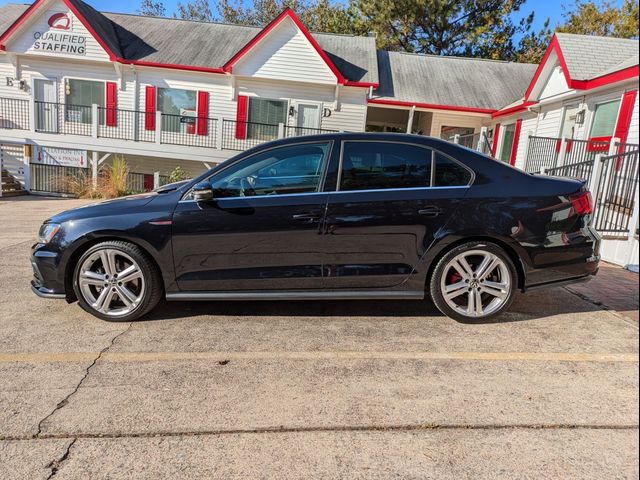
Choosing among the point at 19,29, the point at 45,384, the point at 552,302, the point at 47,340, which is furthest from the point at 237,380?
the point at 19,29

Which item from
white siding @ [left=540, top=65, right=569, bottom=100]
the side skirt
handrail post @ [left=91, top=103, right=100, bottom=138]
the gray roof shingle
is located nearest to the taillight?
the side skirt

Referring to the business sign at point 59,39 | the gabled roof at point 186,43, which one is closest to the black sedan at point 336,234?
the gabled roof at point 186,43

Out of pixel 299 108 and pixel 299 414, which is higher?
pixel 299 108

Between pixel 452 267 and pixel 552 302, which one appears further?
pixel 552 302

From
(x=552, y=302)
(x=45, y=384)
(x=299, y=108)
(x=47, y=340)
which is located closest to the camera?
(x=45, y=384)

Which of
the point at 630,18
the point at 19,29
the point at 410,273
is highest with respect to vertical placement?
the point at 19,29

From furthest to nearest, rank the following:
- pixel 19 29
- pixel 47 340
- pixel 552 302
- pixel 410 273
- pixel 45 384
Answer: pixel 19 29 < pixel 552 302 < pixel 410 273 < pixel 47 340 < pixel 45 384

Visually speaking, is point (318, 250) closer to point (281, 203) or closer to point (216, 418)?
point (281, 203)

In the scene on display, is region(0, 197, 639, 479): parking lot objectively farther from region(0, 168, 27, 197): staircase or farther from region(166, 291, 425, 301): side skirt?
region(0, 168, 27, 197): staircase

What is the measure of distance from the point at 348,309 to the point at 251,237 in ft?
4.16

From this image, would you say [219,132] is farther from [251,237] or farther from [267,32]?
[251,237]

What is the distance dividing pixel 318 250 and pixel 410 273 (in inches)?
33.2

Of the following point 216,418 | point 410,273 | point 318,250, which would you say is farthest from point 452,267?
point 216,418

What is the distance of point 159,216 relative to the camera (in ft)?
13.2
